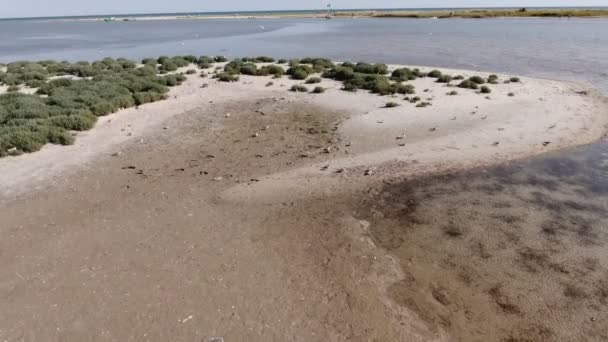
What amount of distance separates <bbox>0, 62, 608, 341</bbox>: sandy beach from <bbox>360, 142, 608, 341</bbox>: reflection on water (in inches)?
7.7

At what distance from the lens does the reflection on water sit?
7.46m

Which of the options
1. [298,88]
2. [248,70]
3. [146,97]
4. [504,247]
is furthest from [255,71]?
[504,247]

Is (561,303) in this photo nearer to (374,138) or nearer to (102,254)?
(102,254)

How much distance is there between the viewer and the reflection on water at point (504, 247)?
746 centimetres

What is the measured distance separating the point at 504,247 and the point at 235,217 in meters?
6.22

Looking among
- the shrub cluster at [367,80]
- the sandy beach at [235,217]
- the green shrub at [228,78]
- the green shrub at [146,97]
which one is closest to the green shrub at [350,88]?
the shrub cluster at [367,80]

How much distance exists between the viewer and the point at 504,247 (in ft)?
31.5

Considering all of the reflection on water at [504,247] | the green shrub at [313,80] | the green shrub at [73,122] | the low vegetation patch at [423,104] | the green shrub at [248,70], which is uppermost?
the green shrub at [248,70]

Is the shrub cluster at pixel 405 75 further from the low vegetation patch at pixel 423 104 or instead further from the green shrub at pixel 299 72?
the low vegetation patch at pixel 423 104

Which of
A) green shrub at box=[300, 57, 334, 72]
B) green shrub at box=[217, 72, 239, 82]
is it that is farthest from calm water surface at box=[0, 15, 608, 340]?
green shrub at box=[300, 57, 334, 72]

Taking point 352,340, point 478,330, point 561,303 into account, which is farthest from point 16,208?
point 561,303

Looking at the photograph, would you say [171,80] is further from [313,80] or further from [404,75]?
[404,75]

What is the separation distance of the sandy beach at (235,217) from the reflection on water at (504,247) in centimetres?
19

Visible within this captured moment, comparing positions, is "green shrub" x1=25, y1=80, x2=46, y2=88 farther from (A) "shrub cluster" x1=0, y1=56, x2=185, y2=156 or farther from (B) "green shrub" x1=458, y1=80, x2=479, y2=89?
(B) "green shrub" x1=458, y1=80, x2=479, y2=89
